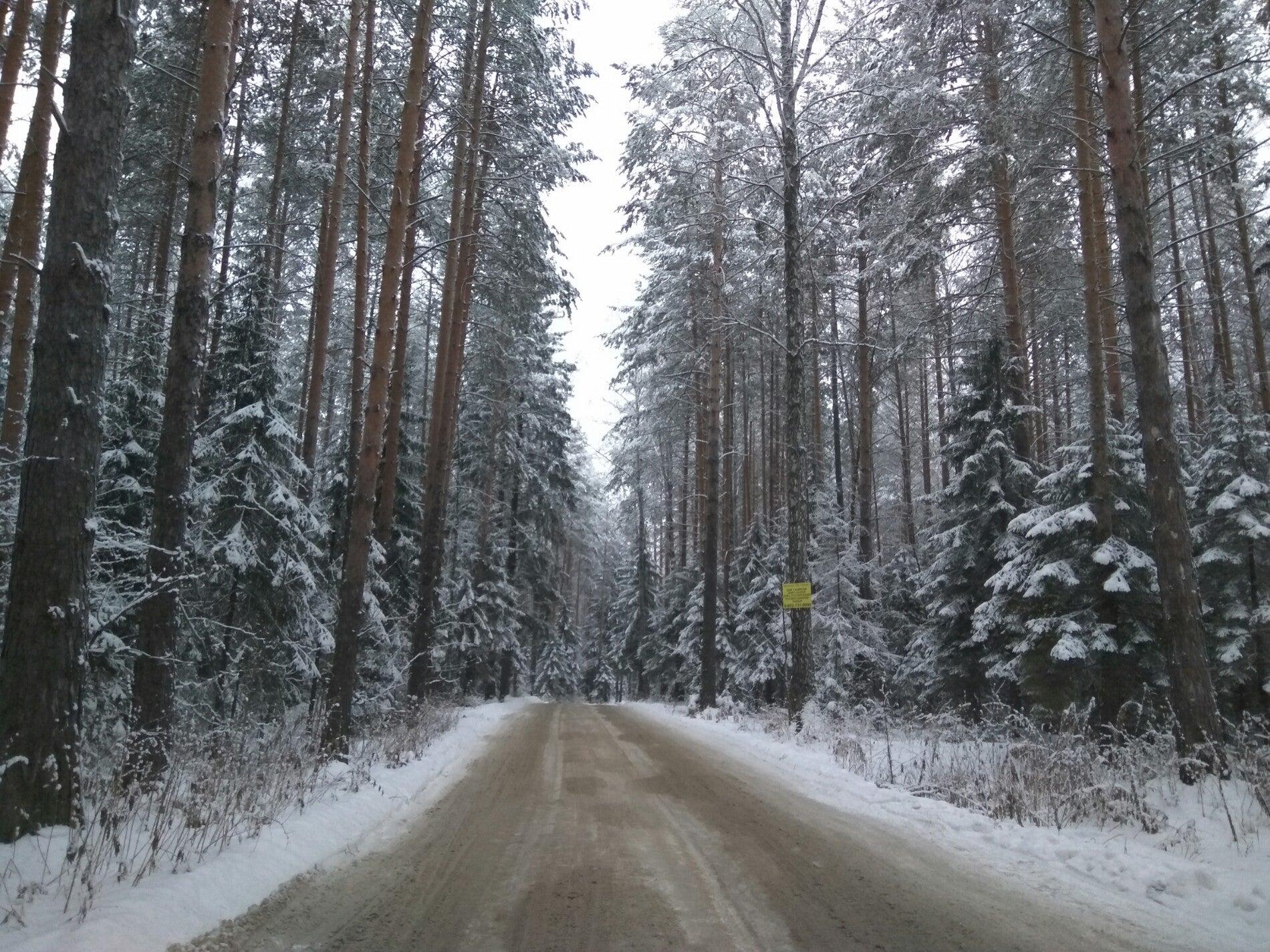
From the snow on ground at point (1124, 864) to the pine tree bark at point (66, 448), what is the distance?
19.0ft

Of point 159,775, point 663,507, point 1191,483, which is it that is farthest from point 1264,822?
point 663,507

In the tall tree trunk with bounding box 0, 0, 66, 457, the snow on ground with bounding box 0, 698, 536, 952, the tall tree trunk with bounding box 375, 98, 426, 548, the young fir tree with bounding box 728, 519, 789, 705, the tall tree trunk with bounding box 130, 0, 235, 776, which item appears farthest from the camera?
the young fir tree with bounding box 728, 519, 789, 705

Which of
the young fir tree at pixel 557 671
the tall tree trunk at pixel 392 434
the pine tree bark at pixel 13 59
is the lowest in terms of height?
the young fir tree at pixel 557 671

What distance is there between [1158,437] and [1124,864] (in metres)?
4.22

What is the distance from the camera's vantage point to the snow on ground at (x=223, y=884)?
3057 mm

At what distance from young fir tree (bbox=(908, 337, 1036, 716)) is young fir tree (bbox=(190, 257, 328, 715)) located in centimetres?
1049

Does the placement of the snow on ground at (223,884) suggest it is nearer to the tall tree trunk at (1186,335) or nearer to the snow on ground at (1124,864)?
the snow on ground at (1124,864)

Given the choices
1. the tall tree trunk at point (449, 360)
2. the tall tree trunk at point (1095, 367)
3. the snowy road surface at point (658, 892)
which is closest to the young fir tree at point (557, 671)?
the tall tree trunk at point (449, 360)

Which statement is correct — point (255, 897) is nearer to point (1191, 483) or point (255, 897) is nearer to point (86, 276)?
point (86, 276)

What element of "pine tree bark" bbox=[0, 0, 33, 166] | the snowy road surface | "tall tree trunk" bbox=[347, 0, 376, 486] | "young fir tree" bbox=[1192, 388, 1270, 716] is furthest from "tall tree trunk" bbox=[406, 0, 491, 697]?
"young fir tree" bbox=[1192, 388, 1270, 716]

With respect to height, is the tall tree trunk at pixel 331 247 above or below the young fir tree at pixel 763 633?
above

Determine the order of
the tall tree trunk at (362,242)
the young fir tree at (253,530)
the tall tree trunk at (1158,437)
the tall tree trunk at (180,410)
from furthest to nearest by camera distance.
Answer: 1. the tall tree trunk at (362,242)
2. the young fir tree at (253,530)
3. the tall tree trunk at (1158,437)
4. the tall tree trunk at (180,410)

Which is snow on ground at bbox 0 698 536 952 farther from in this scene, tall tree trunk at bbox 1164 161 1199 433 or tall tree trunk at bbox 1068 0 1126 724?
tall tree trunk at bbox 1164 161 1199 433

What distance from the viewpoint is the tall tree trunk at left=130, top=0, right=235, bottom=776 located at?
19.6 ft
